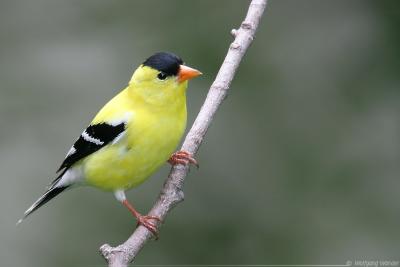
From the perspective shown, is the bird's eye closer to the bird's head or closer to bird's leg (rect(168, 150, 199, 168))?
the bird's head

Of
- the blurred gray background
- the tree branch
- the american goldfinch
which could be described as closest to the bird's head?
the american goldfinch

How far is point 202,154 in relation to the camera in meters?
7.11

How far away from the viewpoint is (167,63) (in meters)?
4.89

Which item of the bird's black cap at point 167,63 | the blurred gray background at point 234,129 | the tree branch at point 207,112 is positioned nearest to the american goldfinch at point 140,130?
the bird's black cap at point 167,63

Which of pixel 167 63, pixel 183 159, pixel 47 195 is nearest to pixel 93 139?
pixel 47 195

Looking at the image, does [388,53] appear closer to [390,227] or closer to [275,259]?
[390,227]

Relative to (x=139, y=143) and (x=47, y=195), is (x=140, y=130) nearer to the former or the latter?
(x=139, y=143)

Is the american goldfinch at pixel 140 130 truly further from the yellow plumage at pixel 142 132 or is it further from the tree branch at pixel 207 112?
the tree branch at pixel 207 112

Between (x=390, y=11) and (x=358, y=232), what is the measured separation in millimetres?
2286

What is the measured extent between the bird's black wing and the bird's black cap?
452 mm

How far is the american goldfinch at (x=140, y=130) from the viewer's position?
4.88 metres

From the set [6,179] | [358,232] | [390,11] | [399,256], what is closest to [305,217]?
[358,232]

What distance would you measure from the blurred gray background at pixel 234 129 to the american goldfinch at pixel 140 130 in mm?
1612

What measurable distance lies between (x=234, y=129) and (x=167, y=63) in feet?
8.13
